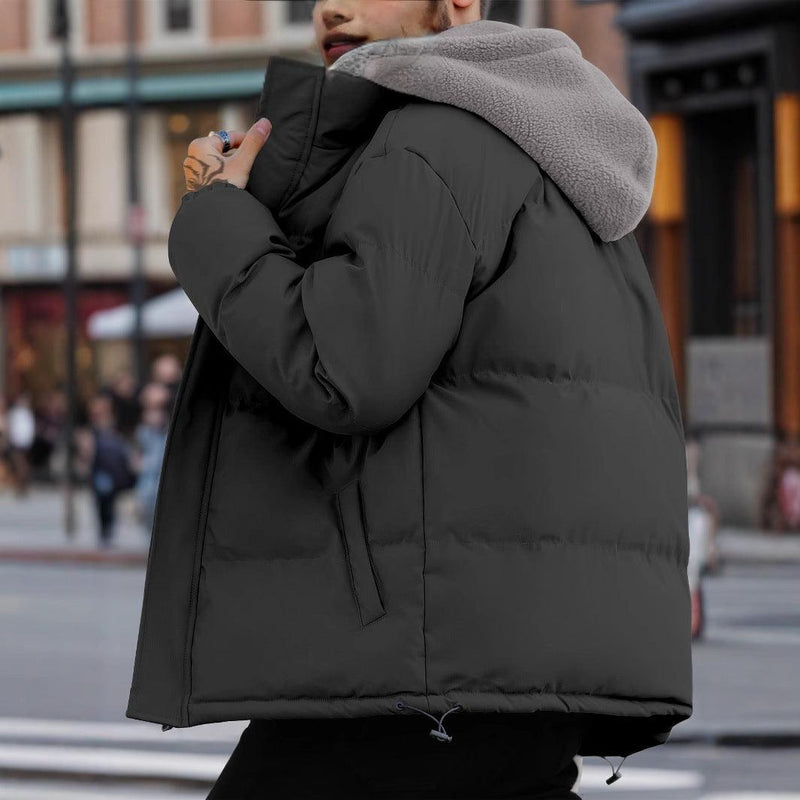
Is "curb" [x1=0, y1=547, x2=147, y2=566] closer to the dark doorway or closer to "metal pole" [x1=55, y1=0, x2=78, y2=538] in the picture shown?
"metal pole" [x1=55, y1=0, x2=78, y2=538]

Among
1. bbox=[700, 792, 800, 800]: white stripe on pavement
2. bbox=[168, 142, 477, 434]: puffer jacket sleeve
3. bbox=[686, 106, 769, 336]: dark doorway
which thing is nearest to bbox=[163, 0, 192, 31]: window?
bbox=[686, 106, 769, 336]: dark doorway

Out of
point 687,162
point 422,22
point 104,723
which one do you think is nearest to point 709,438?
point 687,162

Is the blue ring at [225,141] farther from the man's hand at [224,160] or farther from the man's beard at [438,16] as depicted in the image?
the man's beard at [438,16]

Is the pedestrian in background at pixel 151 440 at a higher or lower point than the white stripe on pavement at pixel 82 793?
lower

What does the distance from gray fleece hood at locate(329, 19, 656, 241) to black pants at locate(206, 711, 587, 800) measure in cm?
66

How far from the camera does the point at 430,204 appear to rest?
220cm

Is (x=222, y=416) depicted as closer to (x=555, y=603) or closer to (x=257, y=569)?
(x=257, y=569)

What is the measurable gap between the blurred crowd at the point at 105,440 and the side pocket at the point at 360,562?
7970 millimetres

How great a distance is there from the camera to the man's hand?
2.37 metres

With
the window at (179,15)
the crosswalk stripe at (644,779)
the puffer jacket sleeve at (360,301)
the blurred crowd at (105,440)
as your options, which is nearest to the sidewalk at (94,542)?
the blurred crowd at (105,440)

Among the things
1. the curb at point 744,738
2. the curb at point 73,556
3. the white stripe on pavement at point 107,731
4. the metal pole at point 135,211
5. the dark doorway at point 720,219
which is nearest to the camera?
the curb at point 744,738

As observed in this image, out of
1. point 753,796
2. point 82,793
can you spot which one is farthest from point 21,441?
point 753,796

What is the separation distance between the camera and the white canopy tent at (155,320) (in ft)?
90.8

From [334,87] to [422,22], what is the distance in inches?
9.0
